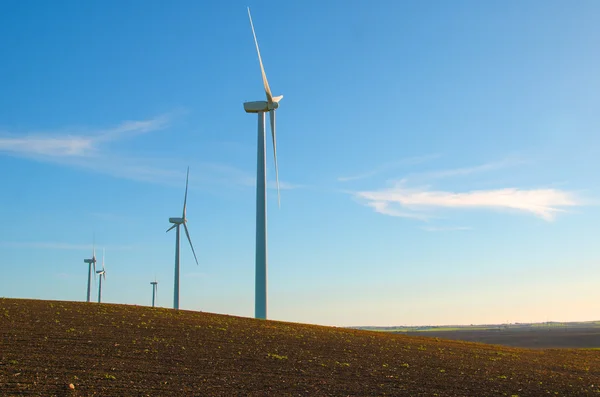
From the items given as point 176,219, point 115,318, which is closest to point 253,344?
point 115,318

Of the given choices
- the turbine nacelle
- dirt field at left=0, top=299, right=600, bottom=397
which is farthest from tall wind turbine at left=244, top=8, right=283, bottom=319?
dirt field at left=0, top=299, right=600, bottom=397

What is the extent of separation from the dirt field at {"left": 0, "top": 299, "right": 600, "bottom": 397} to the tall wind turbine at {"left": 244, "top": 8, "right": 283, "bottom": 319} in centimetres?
611

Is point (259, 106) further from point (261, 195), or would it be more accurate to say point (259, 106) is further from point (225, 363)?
point (225, 363)

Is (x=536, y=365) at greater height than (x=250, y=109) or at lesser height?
lesser

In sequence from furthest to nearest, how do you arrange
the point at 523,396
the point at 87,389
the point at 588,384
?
the point at 588,384
the point at 523,396
the point at 87,389

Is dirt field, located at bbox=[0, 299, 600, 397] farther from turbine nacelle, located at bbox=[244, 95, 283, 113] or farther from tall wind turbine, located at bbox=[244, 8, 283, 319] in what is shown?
turbine nacelle, located at bbox=[244, 95, 283, 113]

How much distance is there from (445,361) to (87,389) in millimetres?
21833

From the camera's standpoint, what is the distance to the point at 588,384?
105ft

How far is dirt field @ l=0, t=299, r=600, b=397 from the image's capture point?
2306 cm

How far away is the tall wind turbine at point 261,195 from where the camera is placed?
49.6 metres

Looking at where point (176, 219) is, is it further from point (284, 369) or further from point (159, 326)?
point (284, 369)

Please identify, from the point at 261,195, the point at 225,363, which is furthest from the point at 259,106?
the point at 225,363

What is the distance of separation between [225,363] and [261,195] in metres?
25.3

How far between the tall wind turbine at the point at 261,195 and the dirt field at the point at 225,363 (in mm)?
6112
